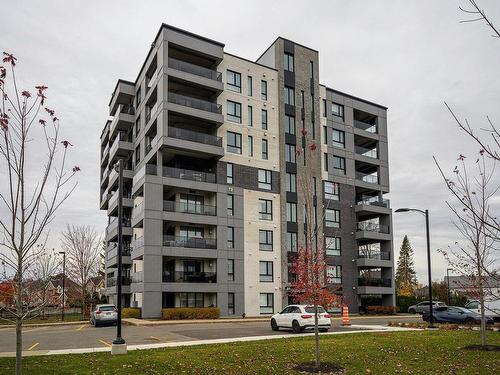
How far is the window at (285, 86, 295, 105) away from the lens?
55.3 m

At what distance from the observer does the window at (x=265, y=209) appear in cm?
5128

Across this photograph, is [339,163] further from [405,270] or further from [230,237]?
[405,270]

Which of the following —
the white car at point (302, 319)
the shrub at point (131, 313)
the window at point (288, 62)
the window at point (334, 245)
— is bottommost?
the shrub at point (131, 313)

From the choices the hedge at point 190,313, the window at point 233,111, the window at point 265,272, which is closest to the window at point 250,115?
the window at point 233,111

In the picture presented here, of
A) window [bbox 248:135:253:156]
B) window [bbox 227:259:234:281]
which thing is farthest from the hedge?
window [bbox 248:135:253:156]

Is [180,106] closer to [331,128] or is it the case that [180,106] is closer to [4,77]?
[331,128]

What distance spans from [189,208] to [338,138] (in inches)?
831

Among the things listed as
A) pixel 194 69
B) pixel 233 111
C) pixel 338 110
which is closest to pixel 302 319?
pixel 233 111

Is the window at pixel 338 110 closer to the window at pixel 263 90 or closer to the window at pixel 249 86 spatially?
the window at pixel 263 90

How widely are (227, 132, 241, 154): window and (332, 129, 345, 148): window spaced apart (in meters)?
12.9

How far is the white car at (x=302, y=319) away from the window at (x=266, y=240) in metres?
21.7

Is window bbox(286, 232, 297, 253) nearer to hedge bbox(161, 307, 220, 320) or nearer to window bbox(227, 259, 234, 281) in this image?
window bbox(227, 259, 234, 281)

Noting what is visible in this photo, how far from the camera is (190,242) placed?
4612 cm

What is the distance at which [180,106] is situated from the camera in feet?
153
